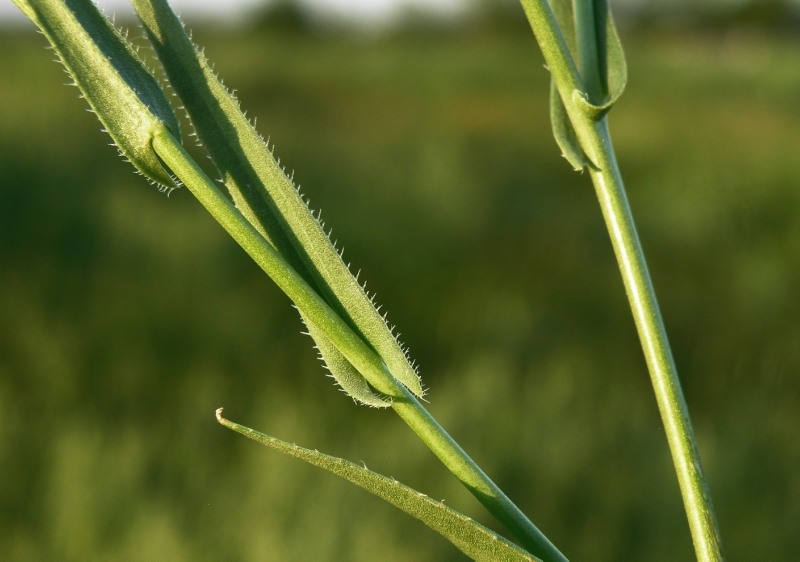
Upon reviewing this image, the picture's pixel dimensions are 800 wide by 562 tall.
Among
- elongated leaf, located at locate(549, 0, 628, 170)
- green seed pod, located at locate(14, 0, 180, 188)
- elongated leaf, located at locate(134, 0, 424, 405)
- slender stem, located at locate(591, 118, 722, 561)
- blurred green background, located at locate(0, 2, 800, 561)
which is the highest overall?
green seed pod, located at locate(14, 0, 180, 188)

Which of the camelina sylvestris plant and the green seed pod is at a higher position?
the green seed pod

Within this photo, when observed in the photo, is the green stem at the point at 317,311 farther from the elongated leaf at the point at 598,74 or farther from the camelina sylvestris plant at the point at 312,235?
the elongated leaf at the point at 598,74

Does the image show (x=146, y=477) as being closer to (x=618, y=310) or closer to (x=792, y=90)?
(x=618, y=310)

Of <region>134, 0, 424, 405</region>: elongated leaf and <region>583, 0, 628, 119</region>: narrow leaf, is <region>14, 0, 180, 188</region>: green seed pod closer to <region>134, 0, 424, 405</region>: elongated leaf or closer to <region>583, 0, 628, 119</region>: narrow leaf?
<region>134, 0, 424, 405</region>: elongated leaf

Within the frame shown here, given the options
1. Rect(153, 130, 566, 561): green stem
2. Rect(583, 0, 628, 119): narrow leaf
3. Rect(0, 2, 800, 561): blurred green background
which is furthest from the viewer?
Rect(0, 2, 800, 561): blurred green background

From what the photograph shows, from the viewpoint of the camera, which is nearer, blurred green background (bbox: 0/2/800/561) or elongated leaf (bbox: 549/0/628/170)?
elongated leaf (bbox: 549/0/628/170)

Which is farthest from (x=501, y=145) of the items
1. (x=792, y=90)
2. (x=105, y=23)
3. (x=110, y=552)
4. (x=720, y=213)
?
(x=105, y=23)

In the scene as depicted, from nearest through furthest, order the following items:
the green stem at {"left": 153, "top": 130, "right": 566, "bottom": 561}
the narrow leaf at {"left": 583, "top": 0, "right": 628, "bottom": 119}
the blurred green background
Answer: the green stem at {"left": 153, "top": 130, "right": 566, "bottom": 561} < the narrow leaf at {"left": 583, "top": 0, "right": 628, "bottom": 119} < the blurred green background

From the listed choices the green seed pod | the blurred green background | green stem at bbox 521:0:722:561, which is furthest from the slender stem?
the blurred green background
